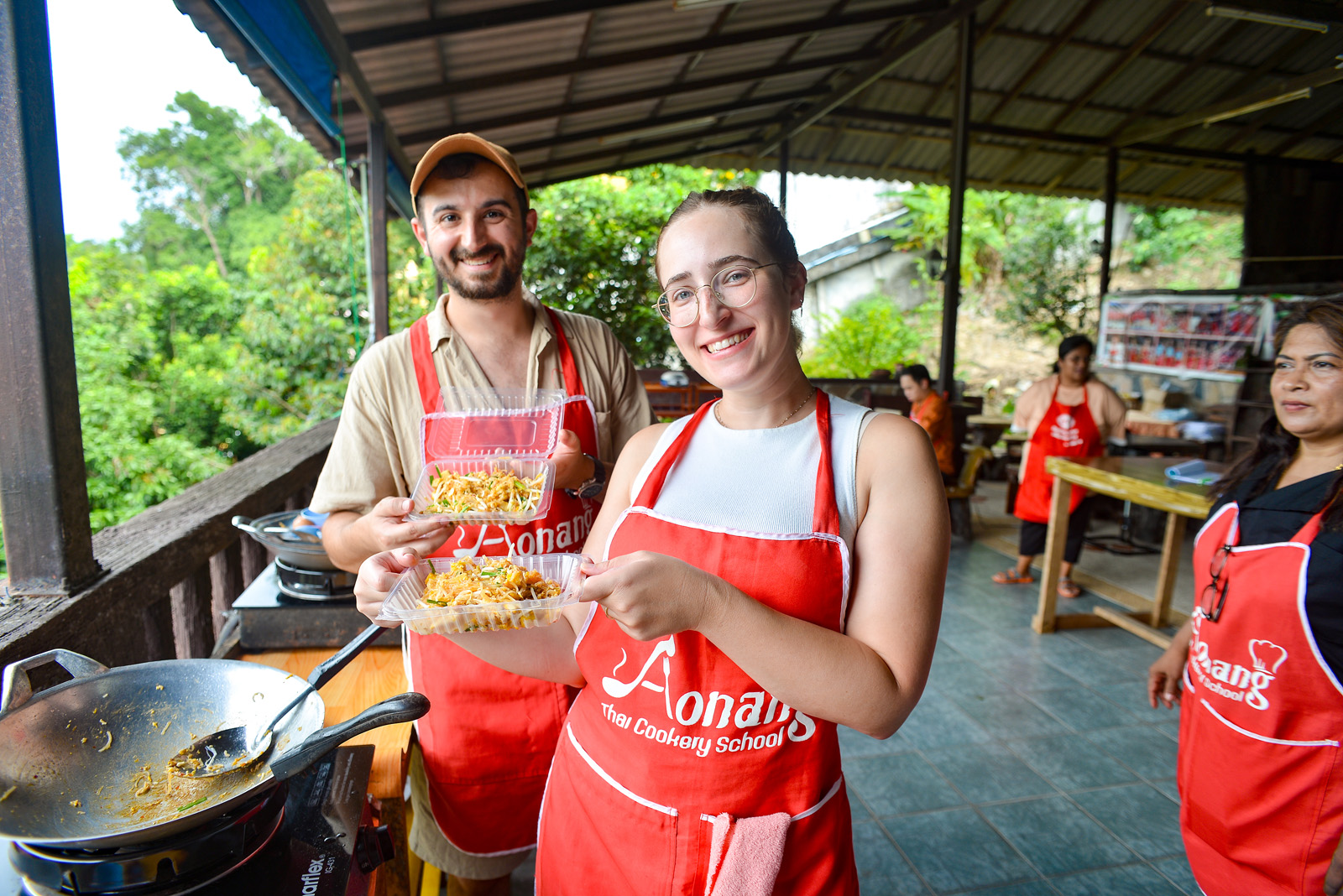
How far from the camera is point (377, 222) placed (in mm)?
4766

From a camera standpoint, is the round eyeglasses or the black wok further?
the round eyeglasses

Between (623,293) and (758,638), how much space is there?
9430 millimetres

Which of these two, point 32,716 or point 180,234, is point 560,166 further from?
point 180,234

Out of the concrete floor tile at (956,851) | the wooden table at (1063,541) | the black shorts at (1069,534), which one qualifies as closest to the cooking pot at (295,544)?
the concrete floor tile at (956,851)

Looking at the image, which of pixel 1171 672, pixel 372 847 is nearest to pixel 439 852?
pixel 372 847

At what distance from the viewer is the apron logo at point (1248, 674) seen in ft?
5.61

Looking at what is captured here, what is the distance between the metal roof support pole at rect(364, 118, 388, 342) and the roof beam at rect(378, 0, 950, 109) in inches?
12.7

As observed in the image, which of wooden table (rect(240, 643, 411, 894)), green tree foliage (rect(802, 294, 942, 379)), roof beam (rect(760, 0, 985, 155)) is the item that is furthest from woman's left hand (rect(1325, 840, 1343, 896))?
green tree foliage (rect(802, 294, 942, 379))

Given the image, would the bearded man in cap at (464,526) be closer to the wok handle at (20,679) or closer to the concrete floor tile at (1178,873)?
the wok handle at (20,679)

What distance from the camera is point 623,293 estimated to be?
33.1ft

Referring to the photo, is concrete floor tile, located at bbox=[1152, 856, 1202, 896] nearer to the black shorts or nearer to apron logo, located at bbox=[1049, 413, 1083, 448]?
the black shorts

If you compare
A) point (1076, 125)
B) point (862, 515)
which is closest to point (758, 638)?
point (862, 515)

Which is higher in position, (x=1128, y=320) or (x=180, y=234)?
(x=180, y=234)

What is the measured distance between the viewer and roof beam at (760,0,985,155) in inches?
245
